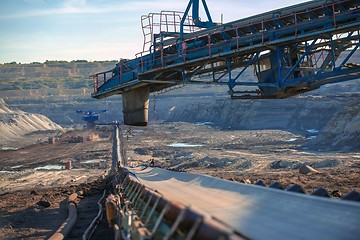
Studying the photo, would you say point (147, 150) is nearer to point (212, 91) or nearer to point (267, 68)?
point (267, 68)

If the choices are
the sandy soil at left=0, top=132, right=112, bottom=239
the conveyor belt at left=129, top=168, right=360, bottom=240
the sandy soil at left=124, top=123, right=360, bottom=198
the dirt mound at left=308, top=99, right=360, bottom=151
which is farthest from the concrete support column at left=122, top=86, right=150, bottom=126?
the dirt mound at left=308, top=99, right=360, bottom=151

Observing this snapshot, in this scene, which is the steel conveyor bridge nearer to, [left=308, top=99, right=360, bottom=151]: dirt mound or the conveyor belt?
the conveyor belt

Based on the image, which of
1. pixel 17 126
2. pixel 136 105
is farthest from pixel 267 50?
pixel 17 126

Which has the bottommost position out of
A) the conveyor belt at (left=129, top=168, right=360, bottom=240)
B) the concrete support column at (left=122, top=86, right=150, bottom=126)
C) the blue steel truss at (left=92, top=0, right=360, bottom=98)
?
the conveyor belt at (left=129, top=168, right=360, bottom=240)

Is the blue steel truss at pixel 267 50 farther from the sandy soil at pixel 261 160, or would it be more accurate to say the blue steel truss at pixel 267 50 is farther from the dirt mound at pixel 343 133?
the dirt mound at pixel 343 133

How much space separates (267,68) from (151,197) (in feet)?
28.7

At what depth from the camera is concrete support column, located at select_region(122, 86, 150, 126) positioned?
17.8m

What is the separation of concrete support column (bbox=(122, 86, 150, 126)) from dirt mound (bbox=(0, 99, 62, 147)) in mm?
45753

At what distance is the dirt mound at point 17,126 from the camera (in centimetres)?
6700

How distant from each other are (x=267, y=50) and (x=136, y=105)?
17.9 ft

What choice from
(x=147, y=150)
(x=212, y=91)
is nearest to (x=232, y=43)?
(x=147, y=150)

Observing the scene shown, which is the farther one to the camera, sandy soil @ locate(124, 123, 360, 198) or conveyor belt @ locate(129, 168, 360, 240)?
sandy soil @ locate(124, 123, 360, 198)

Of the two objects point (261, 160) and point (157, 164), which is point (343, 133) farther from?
point (157, 164)

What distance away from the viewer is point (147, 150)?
139 feet
